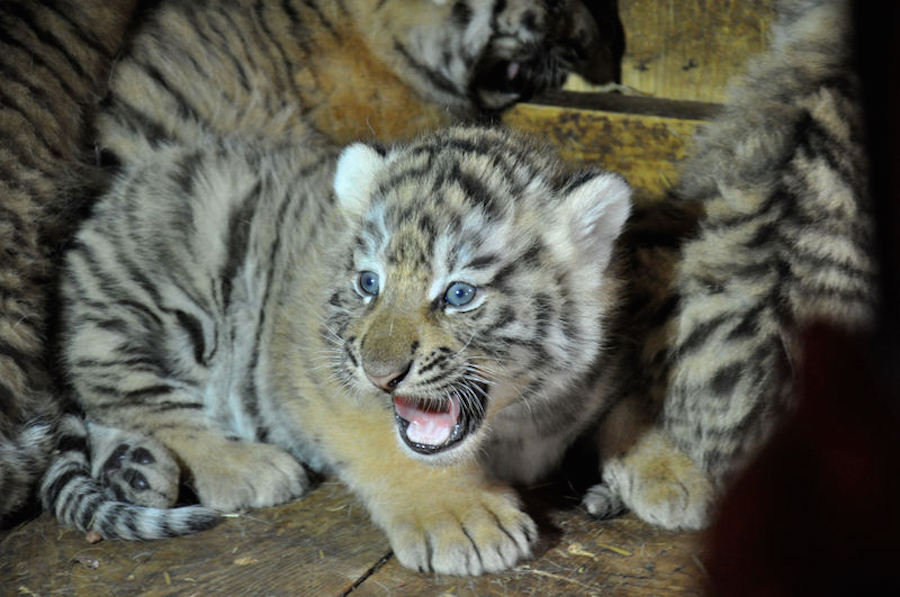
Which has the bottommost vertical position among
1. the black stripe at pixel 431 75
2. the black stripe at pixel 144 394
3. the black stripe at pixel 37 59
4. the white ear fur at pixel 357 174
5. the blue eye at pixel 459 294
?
the black stripe at pixel 144 394

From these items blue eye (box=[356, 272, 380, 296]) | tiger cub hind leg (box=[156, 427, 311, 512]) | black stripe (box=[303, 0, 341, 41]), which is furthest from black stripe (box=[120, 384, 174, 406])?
black stripe (box=[303, 0, 341, 41])

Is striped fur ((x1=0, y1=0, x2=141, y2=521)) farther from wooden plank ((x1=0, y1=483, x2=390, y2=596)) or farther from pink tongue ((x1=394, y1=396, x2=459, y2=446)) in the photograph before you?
pink tongue ((x1=394, y1=396, x2=459, y2=446))

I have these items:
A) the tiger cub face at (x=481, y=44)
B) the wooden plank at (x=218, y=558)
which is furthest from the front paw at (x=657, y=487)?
the tiger cub face at (x=481, y=44)

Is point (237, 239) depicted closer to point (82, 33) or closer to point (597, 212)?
point (82, 33)

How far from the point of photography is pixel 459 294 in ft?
7.22

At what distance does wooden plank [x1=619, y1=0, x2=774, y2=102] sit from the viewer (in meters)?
3.42

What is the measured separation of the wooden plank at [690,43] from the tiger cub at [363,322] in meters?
1.27

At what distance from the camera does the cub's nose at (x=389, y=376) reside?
207 cm

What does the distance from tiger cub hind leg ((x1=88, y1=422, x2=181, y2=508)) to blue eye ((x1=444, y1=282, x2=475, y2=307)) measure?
2.98ft

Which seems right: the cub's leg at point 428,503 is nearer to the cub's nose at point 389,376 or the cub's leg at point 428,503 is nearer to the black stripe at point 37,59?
the cub's nose at point 389,376

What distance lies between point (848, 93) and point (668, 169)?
1144 millimetres

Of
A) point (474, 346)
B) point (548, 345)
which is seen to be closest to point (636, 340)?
point (548, 345)

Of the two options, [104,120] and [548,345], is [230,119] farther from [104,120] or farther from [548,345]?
[548,345]

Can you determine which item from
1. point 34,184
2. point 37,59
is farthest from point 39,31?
point 34,184
